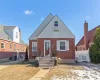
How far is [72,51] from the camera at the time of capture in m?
27.8

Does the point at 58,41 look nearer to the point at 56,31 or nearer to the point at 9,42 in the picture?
the point at 56,31

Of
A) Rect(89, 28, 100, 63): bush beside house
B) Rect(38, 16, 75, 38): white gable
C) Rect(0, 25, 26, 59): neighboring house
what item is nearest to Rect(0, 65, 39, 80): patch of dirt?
Rect(38, 16, 75, 38): white gable

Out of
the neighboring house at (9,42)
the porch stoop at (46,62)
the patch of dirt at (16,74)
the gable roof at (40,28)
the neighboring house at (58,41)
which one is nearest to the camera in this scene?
the patch of dirt at (16,74)

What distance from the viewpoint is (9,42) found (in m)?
37.8

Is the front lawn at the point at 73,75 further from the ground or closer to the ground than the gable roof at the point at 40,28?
closer to the ground

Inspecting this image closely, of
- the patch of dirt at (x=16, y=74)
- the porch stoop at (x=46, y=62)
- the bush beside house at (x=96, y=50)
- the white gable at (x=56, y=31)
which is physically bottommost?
the patch of dirt at (x=16, y=74)

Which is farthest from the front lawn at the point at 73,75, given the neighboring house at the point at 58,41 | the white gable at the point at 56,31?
the white gable at the point at 56,31

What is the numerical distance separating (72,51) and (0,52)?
44.5ft

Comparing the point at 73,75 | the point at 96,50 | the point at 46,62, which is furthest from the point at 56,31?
the point at 73,75

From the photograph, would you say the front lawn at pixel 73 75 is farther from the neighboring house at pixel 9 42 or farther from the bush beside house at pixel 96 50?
the neighboring house at pixel 9 42

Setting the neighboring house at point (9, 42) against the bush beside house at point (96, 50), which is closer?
the bush beside house at point (96, 50)

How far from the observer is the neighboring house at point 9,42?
113 ft

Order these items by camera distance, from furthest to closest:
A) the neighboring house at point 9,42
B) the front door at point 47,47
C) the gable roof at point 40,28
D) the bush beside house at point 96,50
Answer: the neighboring house at point 9,42, the gable roof at point 40,28, the front door at point 47,47, the bush beside house at point 96,50

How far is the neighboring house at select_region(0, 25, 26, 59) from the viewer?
34.4m
